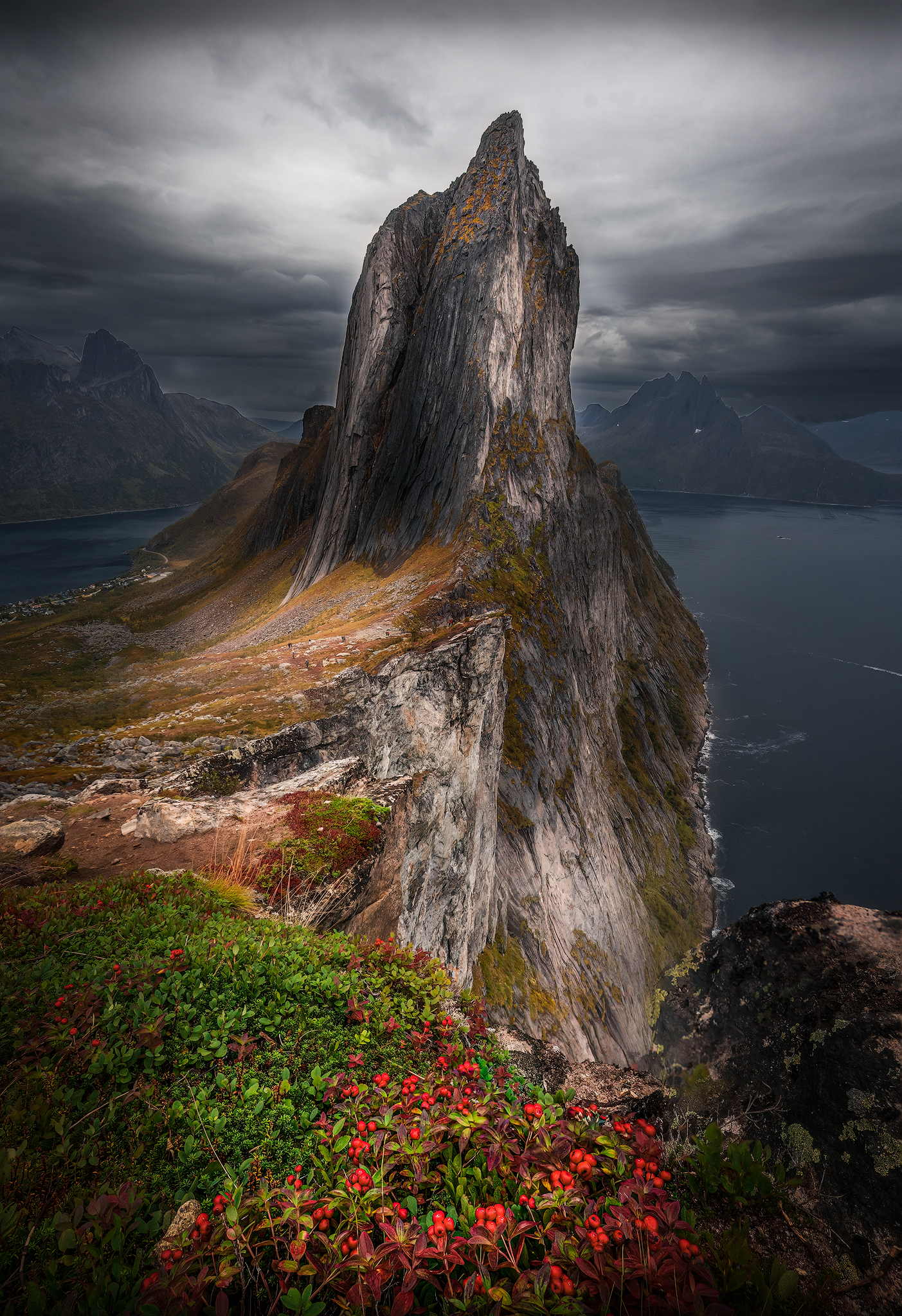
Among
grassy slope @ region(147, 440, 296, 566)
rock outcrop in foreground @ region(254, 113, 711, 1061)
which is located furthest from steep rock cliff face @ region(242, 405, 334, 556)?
grassy slope @ region(147, 440, 296, 566)

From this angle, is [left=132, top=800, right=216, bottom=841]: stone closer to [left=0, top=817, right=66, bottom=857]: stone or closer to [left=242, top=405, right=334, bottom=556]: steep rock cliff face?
[left=0, top=817, right=66, bottom=857]: stone

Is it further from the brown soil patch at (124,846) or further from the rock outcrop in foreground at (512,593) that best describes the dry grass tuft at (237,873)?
the rock outcrop in foreground at (512,593)

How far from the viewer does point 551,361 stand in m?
40.7

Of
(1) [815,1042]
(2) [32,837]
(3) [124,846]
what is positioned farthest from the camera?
(3) [124,846]

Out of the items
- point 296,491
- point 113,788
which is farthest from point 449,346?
point 296,491

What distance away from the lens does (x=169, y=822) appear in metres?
11.0

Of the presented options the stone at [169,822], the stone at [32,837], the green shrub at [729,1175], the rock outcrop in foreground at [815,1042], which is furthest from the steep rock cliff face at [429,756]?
the green shrub at [729,1175]

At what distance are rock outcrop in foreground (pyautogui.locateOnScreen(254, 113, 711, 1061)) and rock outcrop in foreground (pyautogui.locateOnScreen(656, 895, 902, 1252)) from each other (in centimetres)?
808

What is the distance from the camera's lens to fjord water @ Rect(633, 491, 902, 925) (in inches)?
2359

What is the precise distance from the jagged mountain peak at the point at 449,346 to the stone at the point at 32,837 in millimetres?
27232

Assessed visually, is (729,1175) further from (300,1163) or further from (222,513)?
(222,513)

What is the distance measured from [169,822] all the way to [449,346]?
36.8 meters

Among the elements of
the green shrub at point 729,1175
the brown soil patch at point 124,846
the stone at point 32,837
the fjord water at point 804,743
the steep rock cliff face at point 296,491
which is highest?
the steep rock cliff face at point 296,491

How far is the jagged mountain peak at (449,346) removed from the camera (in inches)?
1416
